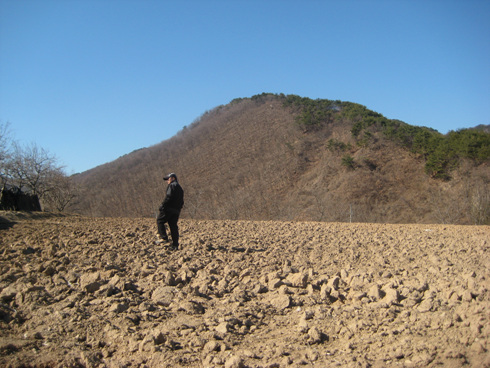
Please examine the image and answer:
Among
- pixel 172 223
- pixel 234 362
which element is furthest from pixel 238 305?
pixel 172 223

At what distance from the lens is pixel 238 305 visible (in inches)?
170

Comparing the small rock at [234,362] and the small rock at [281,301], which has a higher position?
the small rock at [281,301]

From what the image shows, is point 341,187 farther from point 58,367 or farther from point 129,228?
point 58,367

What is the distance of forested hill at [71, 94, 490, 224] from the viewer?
28.3 m

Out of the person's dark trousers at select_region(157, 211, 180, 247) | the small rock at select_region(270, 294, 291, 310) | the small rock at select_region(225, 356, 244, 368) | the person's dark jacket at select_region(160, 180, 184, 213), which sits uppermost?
the person's dark jacket at select_region(160, 180, 184, 213)

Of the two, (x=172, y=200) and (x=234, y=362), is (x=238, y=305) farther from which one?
→ (x=172, y=200)

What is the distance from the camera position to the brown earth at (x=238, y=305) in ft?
9.93

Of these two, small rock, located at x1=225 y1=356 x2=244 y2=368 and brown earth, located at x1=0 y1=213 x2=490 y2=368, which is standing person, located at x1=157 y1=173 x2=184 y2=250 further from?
small rock, located at x1=225 y1=356 x2=244 y2=368

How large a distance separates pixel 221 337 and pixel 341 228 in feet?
25.5

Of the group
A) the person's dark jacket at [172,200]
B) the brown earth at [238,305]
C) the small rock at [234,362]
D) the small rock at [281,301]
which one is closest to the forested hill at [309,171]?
the person's dark jacket at [172,200]

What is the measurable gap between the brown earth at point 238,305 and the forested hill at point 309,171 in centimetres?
1791

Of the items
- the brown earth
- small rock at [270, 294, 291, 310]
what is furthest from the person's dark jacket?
small rock at [270, 294, 291, 310]

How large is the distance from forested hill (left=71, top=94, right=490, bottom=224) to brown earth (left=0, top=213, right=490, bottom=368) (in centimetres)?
1791

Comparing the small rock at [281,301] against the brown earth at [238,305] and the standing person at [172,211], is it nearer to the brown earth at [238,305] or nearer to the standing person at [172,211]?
the brown earth at [238,305]
